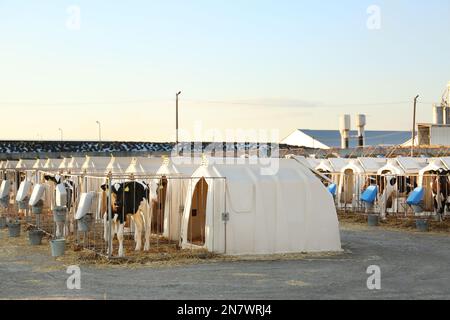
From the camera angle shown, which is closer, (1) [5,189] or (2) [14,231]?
(2) [14,231]

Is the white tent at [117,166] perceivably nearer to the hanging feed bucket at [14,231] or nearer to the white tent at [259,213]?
the hanging feed bucket at [14,231]

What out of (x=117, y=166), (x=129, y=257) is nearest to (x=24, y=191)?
(x=117, y=166)

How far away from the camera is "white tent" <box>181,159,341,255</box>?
17031 mm

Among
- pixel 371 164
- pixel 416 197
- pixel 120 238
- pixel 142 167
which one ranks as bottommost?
pixel 120 238

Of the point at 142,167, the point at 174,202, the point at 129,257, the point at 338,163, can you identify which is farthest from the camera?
the point at 338,163

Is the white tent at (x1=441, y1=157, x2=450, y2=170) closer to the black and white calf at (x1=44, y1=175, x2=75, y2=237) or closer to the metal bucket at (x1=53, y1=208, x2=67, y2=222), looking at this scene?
the black and white calf at (x1=44, y1=175, x2=75, y2=237)

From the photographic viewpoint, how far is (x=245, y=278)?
1362cm

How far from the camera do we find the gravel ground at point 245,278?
39.4 feet

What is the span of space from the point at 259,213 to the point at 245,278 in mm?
3836

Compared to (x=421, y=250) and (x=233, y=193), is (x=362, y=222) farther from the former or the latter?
(x=233, y=193)

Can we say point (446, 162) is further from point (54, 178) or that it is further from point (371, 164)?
point (54, 178)

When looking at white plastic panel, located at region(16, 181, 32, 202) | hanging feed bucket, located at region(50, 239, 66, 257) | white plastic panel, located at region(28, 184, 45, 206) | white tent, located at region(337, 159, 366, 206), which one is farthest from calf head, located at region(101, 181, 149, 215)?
white tent, located at region(337, 159, 366, 206)

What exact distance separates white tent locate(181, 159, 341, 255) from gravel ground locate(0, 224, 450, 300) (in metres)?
1.10

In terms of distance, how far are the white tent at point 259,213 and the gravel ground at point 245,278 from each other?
3.60ft
